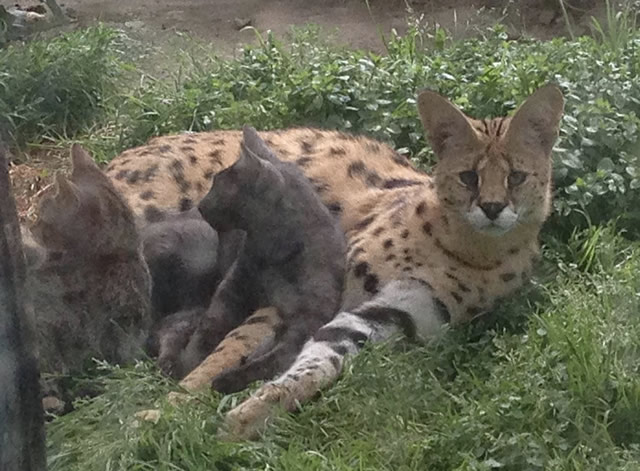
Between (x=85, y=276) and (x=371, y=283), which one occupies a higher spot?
(x=85, y=276)

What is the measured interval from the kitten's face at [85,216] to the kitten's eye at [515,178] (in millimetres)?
1462

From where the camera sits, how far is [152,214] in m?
5.04

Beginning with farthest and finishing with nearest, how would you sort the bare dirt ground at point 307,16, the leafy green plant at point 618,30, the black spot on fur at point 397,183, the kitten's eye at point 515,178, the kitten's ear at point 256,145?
1. the bare dirt ground at point 307,16
2. the leafy green plant at point 618,30
3. the black spot on fur at point 397,183
4. the kitten's ear at point 256,145
5. the kitten's eye at point 515,178

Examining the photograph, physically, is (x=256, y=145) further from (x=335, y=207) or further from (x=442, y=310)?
(x=442, y=310)

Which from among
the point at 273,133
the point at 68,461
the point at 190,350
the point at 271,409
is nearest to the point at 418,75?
the point at 273,133

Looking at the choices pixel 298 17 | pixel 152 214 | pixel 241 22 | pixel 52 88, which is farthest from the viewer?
pixel 298 17

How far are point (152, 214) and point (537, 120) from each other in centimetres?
173

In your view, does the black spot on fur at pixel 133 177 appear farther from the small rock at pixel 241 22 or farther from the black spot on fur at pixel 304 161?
the small rock at pixel 241 22

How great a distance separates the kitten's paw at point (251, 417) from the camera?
3.78 m

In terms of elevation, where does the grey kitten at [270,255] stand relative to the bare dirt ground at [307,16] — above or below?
above

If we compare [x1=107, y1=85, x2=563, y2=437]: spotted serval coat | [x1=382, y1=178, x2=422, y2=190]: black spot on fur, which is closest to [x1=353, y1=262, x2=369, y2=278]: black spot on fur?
[x1=107, y1=85, x2=563, y2=437]: spotted serval coat

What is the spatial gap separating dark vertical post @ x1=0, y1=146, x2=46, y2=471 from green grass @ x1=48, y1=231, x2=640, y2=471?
1.09m

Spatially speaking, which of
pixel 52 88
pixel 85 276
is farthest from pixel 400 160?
pixel 52 88

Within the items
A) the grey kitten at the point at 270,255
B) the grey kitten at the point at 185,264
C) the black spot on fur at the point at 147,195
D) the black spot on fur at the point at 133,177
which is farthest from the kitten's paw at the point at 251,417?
the black spot on fur at the point at 133,177
